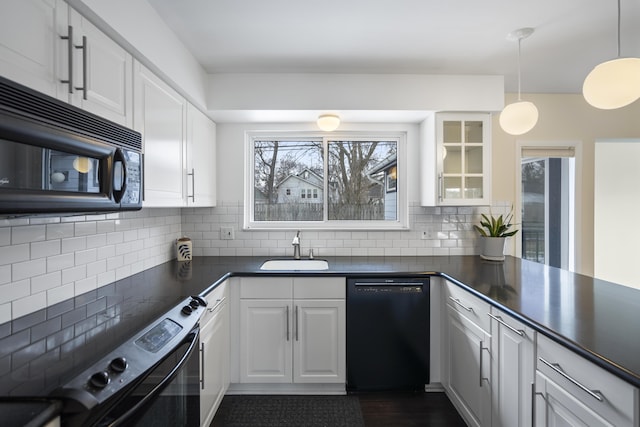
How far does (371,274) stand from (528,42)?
1.77m

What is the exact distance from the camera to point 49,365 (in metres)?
0.91

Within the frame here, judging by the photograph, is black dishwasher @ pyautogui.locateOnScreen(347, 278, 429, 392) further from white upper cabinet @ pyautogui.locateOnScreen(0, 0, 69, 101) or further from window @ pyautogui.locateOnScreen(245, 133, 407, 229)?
white upper cabinet @ pyautogui.locateOnScreen(0, 0, 69, 101)

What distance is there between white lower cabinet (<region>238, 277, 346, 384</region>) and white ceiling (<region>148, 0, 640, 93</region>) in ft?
4.98

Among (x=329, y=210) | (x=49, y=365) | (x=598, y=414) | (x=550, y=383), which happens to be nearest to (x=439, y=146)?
(x=329, y=210)

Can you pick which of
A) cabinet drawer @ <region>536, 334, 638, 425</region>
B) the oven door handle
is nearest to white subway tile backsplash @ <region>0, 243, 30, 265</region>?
the oven door handle

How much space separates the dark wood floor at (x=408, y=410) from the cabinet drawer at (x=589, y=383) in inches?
40.1

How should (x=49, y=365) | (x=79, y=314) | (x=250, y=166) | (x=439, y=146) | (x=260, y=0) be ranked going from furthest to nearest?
(x=250, y=166)
(x=439, y=146)
(x=260, y=0)
(x=79, y=314)
(x=49, y=365)

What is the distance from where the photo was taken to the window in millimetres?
2992

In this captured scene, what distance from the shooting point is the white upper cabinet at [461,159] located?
2594 millimetres

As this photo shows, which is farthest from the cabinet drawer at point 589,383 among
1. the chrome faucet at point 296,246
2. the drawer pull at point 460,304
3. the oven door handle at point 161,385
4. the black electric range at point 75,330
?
the chrome faucet at point 296,246

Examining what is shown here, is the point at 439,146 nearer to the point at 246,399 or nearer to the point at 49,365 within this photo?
the point at 246,399

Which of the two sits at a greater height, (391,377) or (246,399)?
(391,377)

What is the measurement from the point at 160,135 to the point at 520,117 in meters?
2.12

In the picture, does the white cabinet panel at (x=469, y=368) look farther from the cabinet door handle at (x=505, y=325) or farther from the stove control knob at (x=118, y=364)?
the stove control knob at (x=118, y=364)
